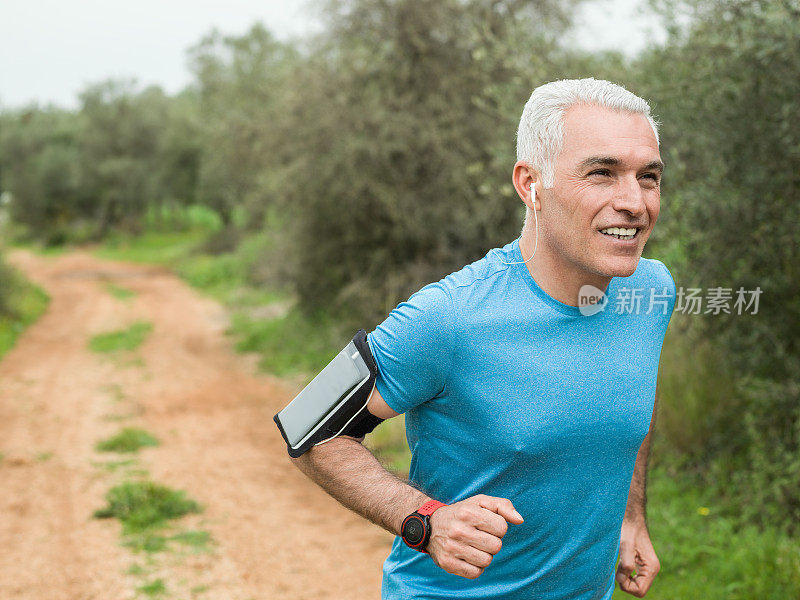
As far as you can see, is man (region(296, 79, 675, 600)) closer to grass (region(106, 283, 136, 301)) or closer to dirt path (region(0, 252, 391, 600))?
dirt path (region(0, 252, 391, 600))

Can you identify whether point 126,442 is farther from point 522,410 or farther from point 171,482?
point 522,410

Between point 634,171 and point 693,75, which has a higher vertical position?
point 693,75

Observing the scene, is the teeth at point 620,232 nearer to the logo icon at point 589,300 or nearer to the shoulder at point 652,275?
the logo icon at point 589,300

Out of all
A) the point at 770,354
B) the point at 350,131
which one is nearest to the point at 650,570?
the point at 770,354

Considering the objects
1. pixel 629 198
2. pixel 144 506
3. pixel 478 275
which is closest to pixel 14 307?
pixel 144 506

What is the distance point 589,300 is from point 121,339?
45.2 feet

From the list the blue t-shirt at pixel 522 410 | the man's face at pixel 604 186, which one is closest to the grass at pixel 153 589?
the blue t-shirt at pixel 522 410

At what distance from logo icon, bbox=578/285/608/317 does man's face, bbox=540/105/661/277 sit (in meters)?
0.05

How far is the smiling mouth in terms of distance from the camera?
184cm

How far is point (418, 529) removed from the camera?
5.59 ft

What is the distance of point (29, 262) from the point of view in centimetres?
3152

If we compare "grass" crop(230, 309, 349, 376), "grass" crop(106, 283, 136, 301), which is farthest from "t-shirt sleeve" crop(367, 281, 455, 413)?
"grass" crop(106, 283, 136, 301)

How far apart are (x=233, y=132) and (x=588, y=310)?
1502 centimetres

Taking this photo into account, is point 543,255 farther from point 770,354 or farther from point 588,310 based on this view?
point 770,354
